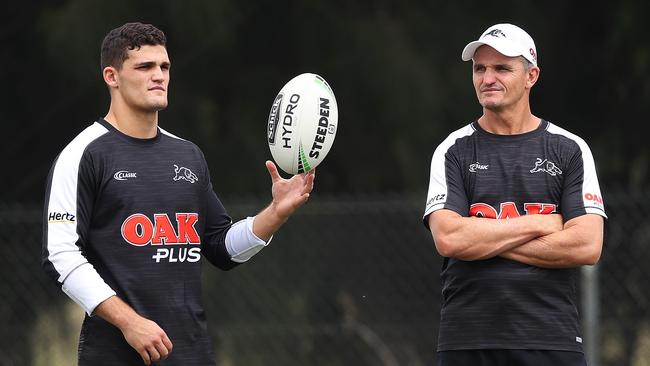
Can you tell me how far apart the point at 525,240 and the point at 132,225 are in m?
1.54

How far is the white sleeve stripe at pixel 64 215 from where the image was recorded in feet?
15.6

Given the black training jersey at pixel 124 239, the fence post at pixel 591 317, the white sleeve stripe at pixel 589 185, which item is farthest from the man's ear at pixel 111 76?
the fence post at pixel 591 317

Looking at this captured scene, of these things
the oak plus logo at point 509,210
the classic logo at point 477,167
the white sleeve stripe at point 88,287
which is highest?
the classic logo at point 477,167

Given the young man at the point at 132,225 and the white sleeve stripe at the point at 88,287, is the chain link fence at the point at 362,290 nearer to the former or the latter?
the young man at the point at 132,225

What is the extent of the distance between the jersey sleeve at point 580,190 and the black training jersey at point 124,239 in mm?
1498

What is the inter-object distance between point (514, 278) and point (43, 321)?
4539 mm

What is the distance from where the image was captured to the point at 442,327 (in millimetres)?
5254

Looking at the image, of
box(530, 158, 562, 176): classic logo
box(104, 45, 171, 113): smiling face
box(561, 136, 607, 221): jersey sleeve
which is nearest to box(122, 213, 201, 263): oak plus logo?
box(104, 45, 171, 113): smiling face

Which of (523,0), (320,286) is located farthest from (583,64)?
(320,286)

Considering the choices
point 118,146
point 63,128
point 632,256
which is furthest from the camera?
point 63,128

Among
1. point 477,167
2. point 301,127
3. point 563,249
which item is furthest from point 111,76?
point 563,249

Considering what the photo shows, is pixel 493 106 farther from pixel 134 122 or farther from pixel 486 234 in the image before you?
pixel 134 122

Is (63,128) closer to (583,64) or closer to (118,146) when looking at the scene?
(583,64)

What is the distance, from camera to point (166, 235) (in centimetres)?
498
